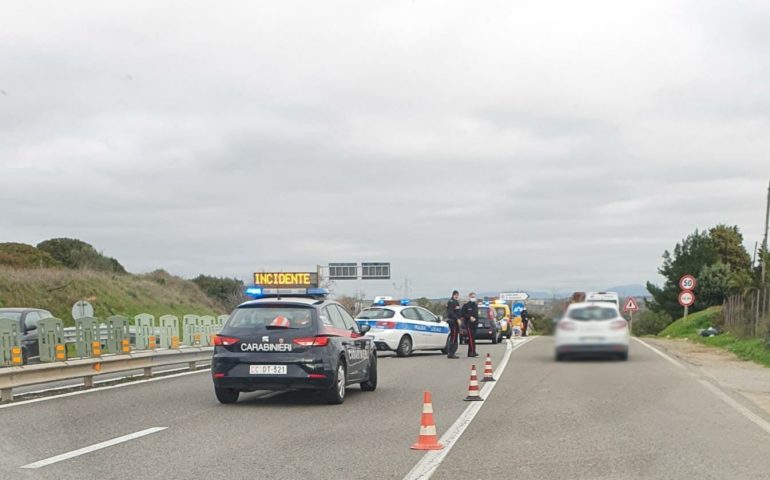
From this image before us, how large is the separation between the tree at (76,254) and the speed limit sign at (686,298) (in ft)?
226

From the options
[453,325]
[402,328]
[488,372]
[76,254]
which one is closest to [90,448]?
[488,372]

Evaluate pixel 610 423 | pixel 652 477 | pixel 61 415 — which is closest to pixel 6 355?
pixel 61 415

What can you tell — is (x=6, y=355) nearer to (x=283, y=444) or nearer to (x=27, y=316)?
(x=27, y=316)

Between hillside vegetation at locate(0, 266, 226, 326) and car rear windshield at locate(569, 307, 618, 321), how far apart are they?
43405 millimetres

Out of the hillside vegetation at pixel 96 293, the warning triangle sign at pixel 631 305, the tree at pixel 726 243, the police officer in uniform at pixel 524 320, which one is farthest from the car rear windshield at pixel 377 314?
the hillside vegetation at pixel 96 293

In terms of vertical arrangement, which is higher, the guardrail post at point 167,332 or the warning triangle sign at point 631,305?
the warning triangle sign at point 631,305

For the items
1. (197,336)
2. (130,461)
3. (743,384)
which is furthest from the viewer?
(197,336)

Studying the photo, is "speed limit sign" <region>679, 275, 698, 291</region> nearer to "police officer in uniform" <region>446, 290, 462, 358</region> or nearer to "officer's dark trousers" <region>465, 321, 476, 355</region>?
"officer's dark trousers" <region>465, 321, 476, 355</region>

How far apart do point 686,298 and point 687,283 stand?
10cm

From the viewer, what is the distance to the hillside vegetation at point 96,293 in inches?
1868

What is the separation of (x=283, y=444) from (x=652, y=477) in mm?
3961

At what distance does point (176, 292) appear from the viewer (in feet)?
218

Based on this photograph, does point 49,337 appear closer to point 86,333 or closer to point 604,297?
point 86,333

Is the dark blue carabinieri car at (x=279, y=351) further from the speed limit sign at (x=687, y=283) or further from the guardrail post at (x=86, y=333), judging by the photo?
the guardrail post at (x=86, y=333)
